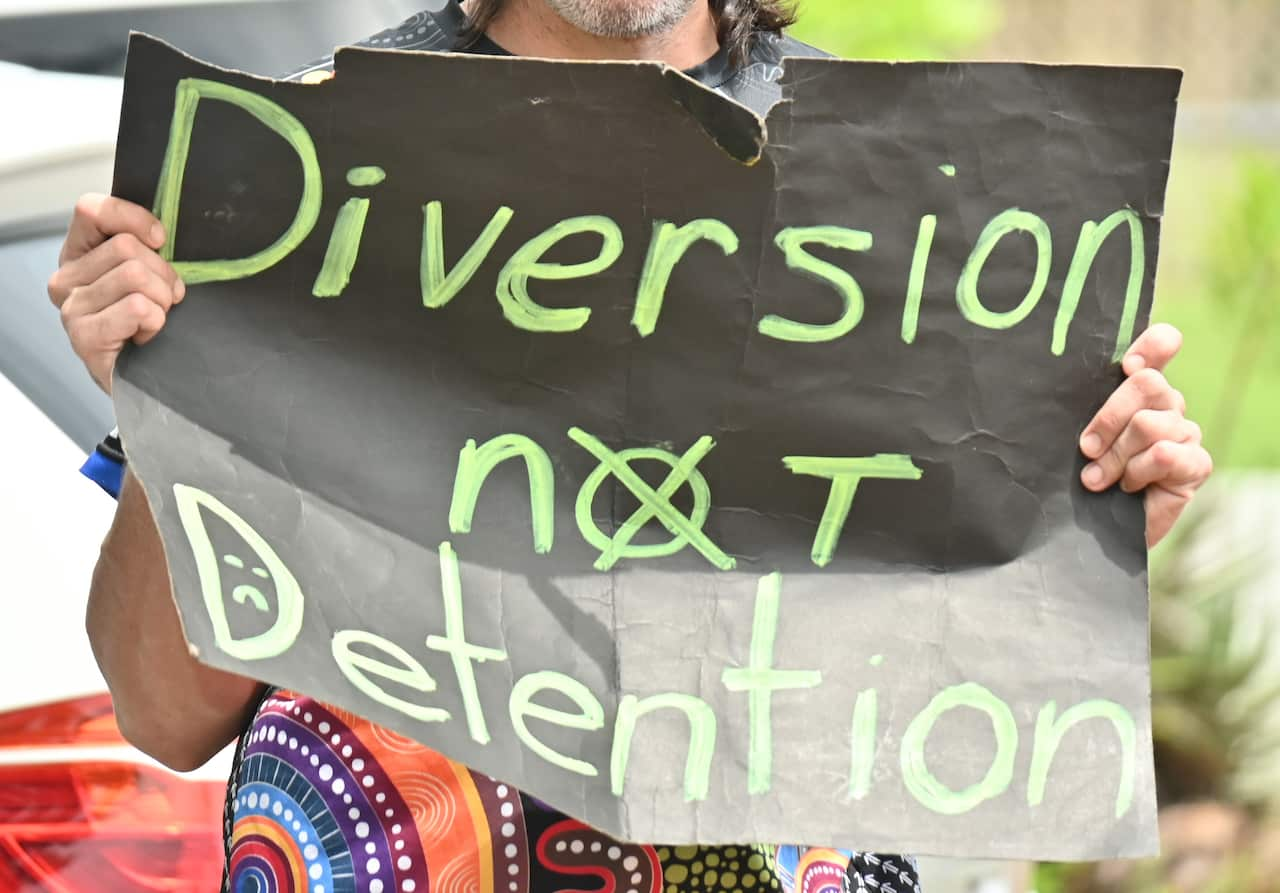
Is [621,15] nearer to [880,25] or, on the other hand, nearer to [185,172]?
[185,172]

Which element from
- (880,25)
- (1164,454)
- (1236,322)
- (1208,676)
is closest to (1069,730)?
(1164,454)

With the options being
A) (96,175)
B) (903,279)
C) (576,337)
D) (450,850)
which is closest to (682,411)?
(576,337)

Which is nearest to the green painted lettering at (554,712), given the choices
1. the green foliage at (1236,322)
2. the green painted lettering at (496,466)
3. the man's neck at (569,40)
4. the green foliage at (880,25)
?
the green painted lettering at (496,466)

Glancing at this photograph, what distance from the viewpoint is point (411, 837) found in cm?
146

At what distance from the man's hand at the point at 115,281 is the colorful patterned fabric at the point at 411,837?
1.18 ft

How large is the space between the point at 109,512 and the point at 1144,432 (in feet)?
3.30

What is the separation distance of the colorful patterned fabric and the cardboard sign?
16 centimetres

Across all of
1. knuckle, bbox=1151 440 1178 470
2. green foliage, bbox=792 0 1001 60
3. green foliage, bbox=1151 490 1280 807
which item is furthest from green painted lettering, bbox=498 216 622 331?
green foliage, bbox=792 0 1001 60

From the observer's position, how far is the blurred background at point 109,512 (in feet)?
5.32

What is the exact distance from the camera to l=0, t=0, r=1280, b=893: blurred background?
1622 mm

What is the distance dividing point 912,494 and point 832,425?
85 millimetres

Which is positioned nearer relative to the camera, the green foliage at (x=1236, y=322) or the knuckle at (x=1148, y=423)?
the knuckle at (x=1148, y=423)

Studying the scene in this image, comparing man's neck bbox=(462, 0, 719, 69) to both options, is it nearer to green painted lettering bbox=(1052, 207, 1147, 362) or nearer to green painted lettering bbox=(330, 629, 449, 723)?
green painted lettering bbox=(1052, 207, 1147, 362)

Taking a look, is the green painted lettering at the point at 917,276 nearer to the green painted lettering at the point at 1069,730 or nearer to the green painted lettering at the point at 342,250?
the green painted lettering at the point at 1069,730
